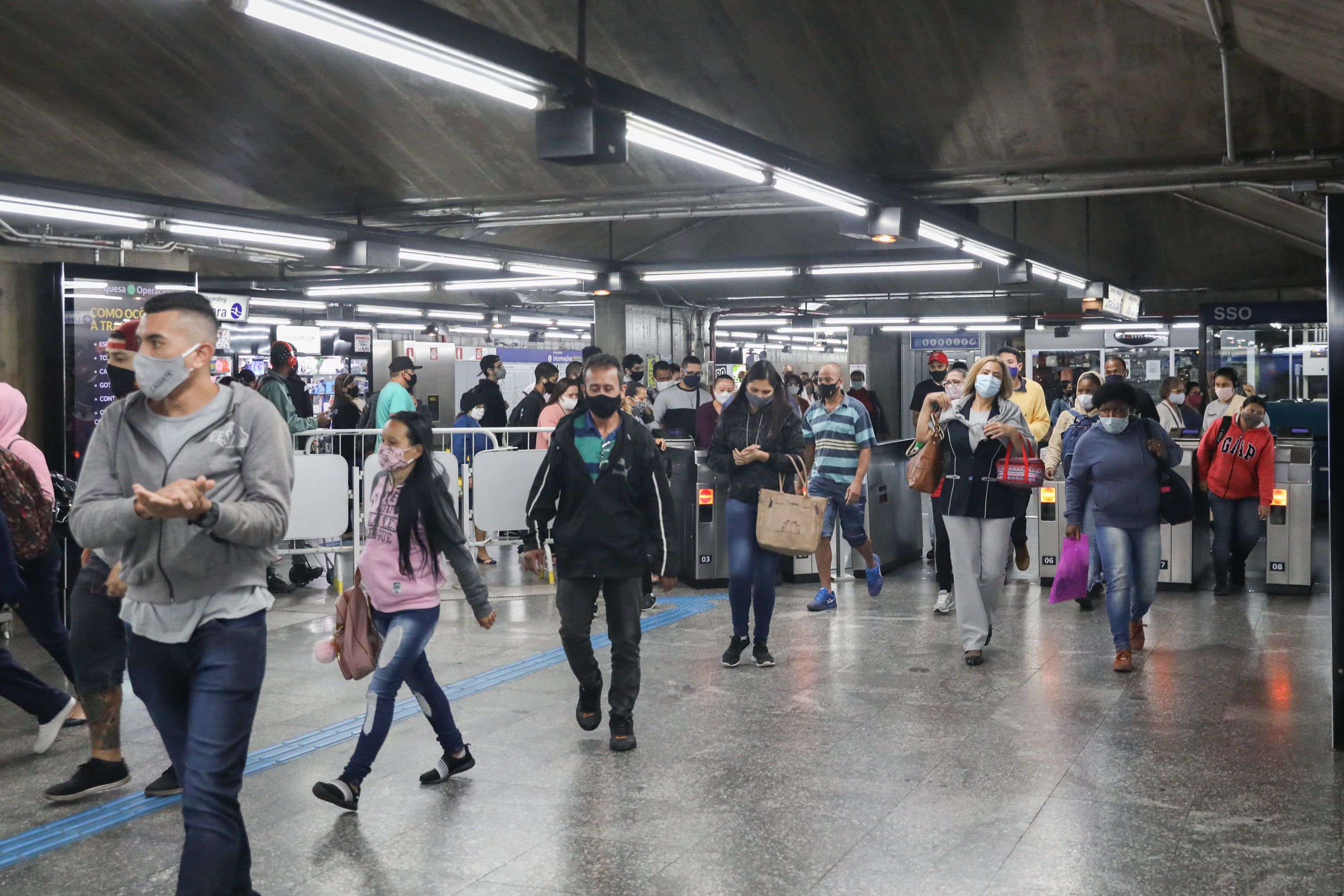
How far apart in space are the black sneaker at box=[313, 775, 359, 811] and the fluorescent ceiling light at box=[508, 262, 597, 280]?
8.08m

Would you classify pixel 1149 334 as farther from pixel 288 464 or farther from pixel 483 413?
pixel 288 464

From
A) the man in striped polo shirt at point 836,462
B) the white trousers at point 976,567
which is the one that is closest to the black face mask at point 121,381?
the white trousers at point 976,567

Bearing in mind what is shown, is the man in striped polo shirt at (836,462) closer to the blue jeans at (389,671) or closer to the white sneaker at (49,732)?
the blue jeans at (389,671)

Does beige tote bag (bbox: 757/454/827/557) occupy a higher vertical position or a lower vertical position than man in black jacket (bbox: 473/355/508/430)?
lower

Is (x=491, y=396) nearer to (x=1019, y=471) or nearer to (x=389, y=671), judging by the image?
(x=1019, y=471)

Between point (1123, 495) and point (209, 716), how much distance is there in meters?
5.30

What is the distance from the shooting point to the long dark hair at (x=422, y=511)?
4770 millimetres

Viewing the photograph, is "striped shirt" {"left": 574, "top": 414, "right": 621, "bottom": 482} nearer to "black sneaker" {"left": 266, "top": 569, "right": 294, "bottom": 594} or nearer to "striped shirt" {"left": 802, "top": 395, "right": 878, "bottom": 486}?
"striped shirt" {"left": 802, "top": 395, "right": 878, "bottom": 486}

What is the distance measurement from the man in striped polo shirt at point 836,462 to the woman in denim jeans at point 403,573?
4166mm

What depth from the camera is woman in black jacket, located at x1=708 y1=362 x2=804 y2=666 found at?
278 inches

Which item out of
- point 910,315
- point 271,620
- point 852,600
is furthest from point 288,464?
point 910,315

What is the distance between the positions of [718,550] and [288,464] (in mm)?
7322

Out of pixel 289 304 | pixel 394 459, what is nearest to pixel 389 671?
pixel 394 459

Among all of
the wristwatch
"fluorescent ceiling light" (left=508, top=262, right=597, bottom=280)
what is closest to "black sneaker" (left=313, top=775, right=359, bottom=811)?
the wristwatch
